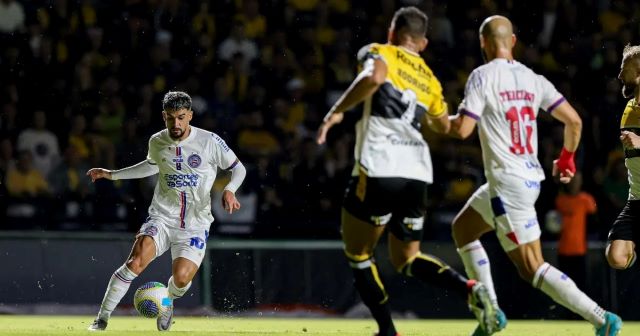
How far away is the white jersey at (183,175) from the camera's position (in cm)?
1167

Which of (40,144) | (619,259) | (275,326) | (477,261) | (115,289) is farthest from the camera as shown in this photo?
(40,144)

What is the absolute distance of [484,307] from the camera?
28.4 feet

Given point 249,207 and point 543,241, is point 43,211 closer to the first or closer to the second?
point 249,207

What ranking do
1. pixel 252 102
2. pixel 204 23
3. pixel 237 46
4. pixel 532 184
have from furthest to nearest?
pixel 204 23 < pixel 237 46 < pixel 252 102 < pixel 532 184

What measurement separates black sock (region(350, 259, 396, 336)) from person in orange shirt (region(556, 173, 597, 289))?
295 inches

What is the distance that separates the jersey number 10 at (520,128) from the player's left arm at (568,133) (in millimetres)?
250

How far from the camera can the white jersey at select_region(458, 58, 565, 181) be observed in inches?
364

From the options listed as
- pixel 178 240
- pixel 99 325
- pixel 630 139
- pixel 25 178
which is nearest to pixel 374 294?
pixel 630 139

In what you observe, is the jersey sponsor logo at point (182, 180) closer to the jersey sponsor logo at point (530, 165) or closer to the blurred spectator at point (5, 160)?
the jersey sponsor logo at point (530, 165)

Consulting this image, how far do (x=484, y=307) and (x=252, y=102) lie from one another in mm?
9791

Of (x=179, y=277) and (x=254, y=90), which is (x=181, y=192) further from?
(x=254, y=90)

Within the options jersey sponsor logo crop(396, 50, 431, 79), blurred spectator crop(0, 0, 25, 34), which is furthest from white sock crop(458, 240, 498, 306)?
blurred spectator crop(0, 0, 25, 34)

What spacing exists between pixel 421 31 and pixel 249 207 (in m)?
7.88

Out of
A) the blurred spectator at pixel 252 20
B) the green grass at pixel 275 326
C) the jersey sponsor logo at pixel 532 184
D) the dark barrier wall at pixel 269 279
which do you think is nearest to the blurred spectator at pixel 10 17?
the blurred spectator at pixel 252 20
